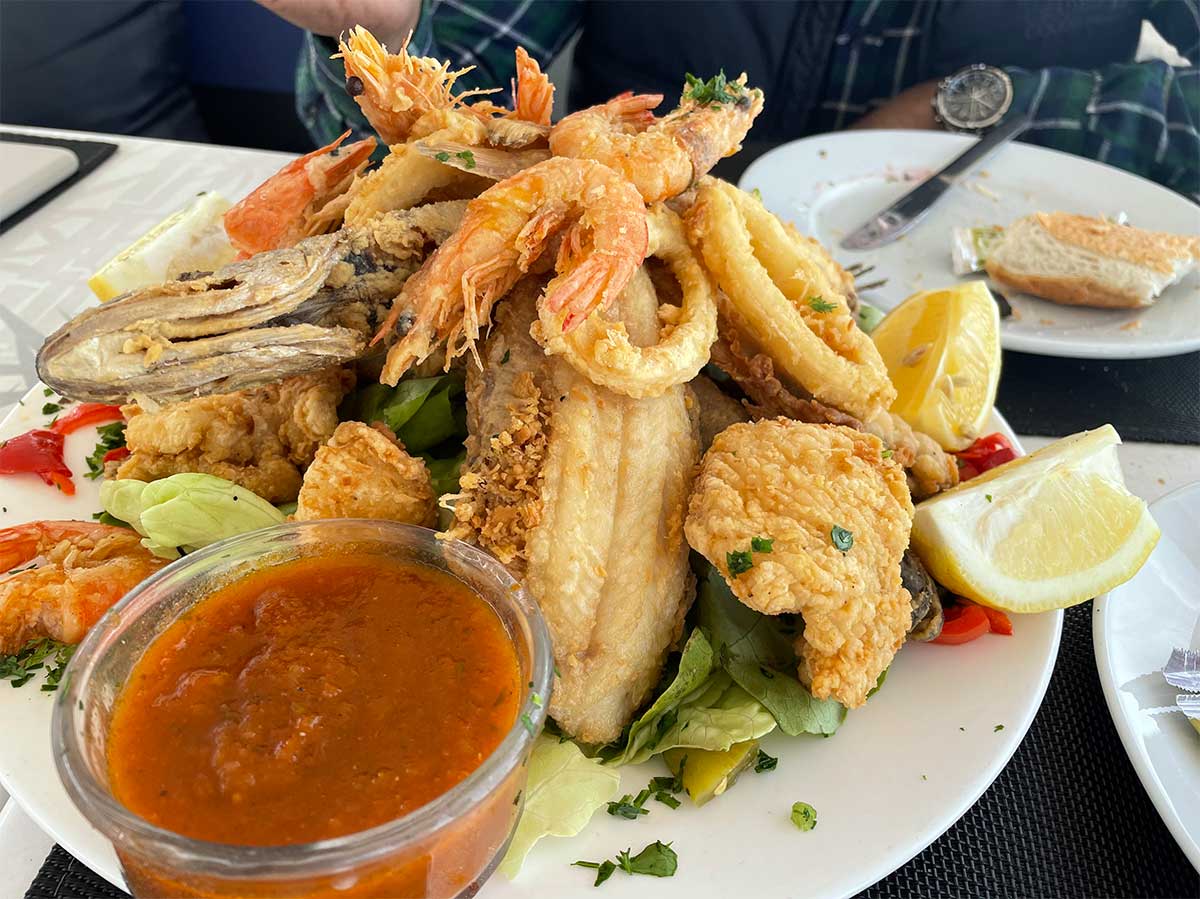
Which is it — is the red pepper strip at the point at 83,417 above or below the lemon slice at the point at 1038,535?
above

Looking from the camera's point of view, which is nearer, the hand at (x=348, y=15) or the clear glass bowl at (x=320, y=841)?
the clear glass bowl at (x=320, y=841)

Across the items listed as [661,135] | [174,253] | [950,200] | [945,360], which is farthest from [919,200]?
[174,253]

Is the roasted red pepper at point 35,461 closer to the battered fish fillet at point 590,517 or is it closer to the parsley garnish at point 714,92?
the battered fish fillet at point 590,517

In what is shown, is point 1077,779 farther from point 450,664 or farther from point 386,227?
point 386,227

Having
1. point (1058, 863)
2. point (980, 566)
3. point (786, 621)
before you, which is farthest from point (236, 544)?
point (1058, 863)

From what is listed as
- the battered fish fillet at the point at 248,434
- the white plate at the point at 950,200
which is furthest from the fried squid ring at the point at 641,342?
the white plate at the point at 950,200

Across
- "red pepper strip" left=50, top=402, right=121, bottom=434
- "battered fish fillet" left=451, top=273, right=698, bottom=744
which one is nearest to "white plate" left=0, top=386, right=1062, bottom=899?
"battered fish fillet" left=451, top=273, right=698, bottom=744

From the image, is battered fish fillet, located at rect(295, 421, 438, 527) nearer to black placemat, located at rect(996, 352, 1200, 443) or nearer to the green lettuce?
the green lettuce
